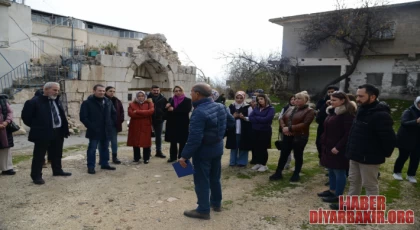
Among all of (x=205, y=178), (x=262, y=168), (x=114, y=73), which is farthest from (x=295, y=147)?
(x=114, y=73)

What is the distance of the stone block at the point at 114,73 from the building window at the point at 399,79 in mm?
15858

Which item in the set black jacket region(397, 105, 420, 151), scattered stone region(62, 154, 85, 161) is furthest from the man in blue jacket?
scattered stone region(62, 154, 85, 161)

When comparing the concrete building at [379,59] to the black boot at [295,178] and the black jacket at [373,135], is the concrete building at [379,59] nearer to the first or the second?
the black boot at [295,178]

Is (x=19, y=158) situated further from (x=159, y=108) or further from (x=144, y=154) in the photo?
(x=159, y=108)

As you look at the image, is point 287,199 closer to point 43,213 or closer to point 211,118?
point 211,118

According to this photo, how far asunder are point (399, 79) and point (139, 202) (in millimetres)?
18547

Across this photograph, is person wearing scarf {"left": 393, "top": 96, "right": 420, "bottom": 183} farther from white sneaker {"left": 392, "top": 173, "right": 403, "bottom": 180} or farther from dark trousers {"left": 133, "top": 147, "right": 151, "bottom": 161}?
dark trousers {"left": 133, "top": 147, "right": 151, "bottom": 161}

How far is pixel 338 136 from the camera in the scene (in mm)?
3945

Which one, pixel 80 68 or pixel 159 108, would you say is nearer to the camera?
pixel 159 108

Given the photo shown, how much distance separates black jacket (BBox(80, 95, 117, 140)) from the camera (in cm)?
513

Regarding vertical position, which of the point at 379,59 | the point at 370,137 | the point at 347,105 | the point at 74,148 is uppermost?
the point at 379,59

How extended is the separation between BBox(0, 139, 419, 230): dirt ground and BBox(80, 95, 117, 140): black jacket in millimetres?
743

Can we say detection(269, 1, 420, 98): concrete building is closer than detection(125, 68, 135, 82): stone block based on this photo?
No

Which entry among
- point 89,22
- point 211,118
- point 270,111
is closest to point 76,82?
point 270,111
